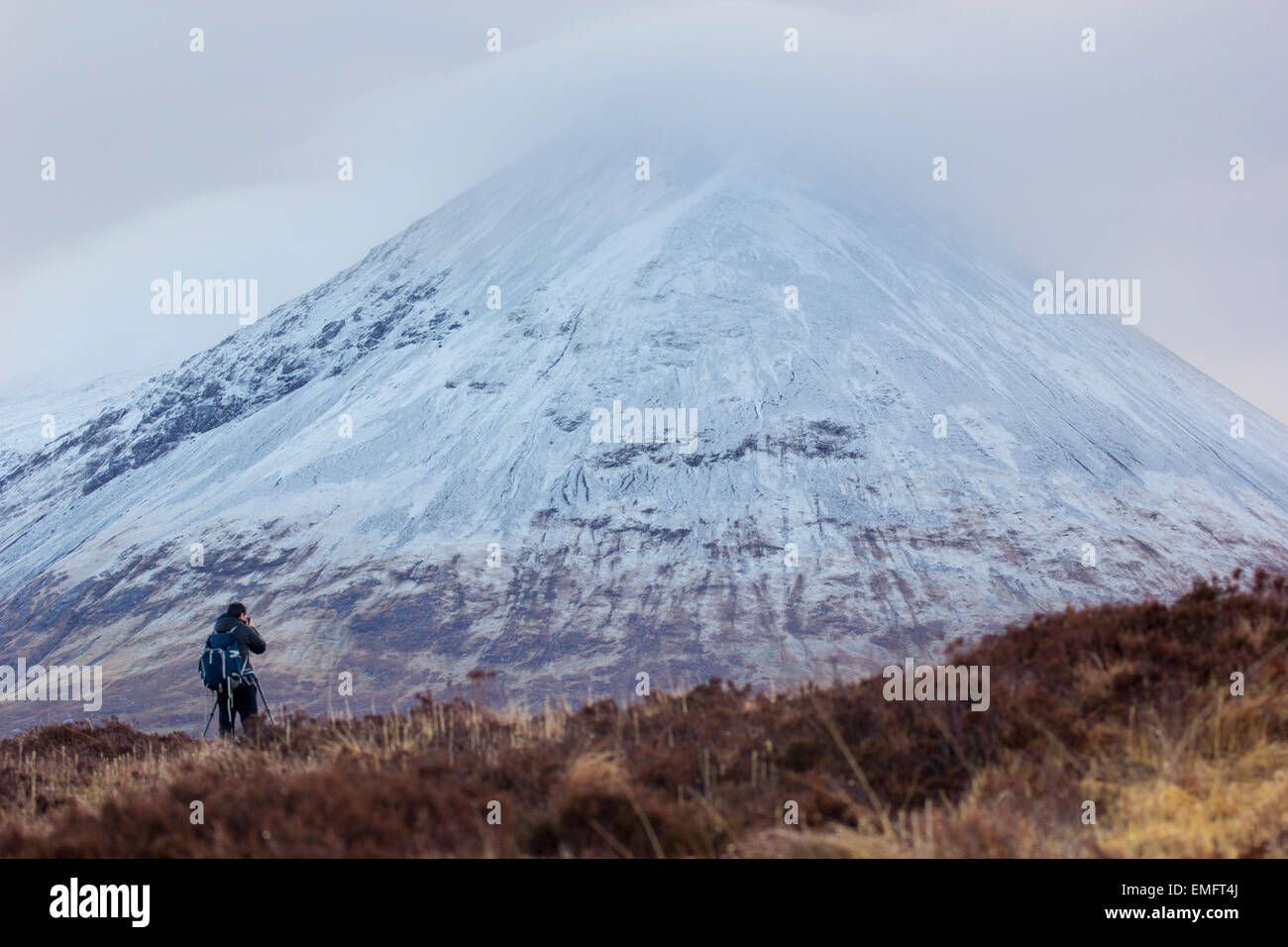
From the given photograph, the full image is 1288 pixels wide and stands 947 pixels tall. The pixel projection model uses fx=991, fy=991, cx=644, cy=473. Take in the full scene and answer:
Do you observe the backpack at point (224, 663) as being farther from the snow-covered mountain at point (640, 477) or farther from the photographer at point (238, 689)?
the snow-covered mountain at point (640, 477)

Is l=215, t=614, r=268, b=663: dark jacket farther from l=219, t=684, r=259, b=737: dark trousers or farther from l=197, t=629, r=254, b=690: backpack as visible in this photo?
l=219, t=684, r=259, b=737: dark trousers

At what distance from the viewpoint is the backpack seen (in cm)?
1332

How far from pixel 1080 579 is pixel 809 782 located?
38084mm

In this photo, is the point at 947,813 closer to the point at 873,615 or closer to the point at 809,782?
the point at 809,782

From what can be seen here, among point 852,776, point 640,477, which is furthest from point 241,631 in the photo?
point 640,477

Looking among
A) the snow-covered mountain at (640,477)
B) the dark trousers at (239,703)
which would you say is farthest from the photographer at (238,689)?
the snow-covered mountain at (640,477)

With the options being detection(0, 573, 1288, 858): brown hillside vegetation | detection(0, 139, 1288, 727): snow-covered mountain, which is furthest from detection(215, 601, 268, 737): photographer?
detection(0, 139, 1288, 727): snow-covered mountain

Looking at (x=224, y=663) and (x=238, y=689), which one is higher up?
(x=224, y=663)

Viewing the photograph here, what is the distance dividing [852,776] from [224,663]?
9.50 meters

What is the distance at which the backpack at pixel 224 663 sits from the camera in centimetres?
1332

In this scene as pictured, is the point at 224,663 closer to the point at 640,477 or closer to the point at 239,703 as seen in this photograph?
the point at 239,703

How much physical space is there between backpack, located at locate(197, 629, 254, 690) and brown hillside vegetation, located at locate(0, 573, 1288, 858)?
3.68m

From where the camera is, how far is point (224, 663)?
13.3 meters
